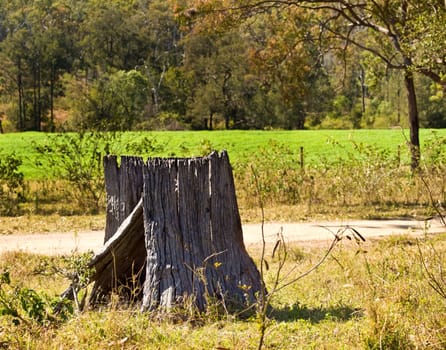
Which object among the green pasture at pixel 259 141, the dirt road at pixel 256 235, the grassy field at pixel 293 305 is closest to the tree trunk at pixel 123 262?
the grassy field at pixel 293 305

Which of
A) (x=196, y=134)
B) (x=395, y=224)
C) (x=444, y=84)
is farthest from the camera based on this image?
(x=196, y=134)

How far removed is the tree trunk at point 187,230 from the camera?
555cm

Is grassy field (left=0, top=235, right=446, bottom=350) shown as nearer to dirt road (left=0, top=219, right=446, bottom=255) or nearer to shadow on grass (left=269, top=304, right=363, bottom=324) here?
shadow on grass (left=269, top=304, right=363, bottom=324)

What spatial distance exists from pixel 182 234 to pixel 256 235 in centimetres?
624

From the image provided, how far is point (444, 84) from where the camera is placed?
1669 centimetres

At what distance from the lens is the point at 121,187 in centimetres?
588

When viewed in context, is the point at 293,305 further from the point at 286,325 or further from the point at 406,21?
the point at 406,21

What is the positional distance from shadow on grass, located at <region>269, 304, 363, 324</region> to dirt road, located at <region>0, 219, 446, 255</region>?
14.9 feet

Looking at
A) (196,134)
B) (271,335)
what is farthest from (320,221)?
(196,134)

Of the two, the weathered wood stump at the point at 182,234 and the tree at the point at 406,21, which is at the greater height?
the tree at the point at 406,21

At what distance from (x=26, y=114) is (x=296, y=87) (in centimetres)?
4647

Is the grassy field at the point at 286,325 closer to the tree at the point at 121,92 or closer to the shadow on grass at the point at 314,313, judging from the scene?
the shadow on grass at the point at 314,313

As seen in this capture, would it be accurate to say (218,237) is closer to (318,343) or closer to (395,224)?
(318,343)

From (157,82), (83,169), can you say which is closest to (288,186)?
(83,169)
